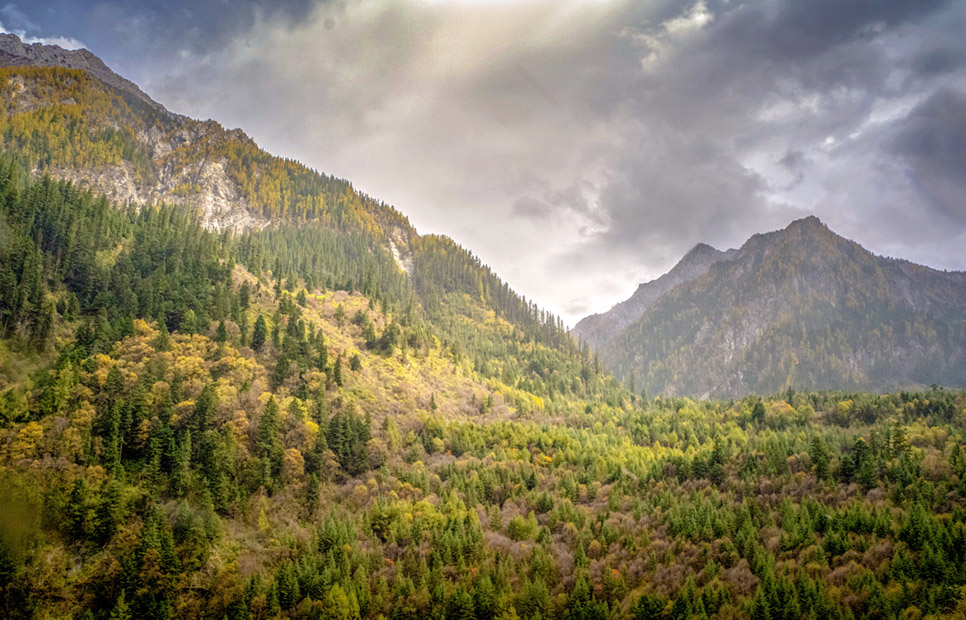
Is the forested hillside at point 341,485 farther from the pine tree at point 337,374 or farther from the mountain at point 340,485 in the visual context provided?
the pine tree at point 337,374

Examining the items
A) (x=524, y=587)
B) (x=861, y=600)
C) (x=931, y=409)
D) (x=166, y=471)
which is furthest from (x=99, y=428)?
(x=931, y=409)

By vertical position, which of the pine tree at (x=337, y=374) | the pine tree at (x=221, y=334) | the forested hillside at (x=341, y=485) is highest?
the pine tree at (x=221, y=334)

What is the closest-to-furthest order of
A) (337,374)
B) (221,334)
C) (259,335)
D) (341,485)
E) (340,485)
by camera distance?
(340,485)
(341,485)
(221,334)
(259,335)
(337,374)

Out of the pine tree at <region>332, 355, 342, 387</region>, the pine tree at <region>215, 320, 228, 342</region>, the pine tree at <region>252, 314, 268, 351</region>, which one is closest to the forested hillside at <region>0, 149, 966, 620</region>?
the pine tree at <region>215, 320, 228, 342</region>

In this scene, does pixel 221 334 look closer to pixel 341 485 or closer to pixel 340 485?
pixel 340 485

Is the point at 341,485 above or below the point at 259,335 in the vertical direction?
below

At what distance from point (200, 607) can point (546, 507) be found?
5625 centimetres

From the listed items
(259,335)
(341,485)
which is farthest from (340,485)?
(259,335)

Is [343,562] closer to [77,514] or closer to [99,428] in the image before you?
[77,514]

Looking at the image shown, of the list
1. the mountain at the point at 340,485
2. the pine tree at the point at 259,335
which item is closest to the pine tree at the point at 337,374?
the mountain at the point at 340,485

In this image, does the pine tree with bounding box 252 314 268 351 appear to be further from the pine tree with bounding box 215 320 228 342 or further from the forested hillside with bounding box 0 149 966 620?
the pine tree with bounding box 215 320 228 342

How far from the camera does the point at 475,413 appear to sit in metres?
153

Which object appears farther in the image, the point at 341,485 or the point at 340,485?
the point at 341,485

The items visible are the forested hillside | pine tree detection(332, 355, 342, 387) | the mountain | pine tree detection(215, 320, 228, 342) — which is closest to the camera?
the mountain
